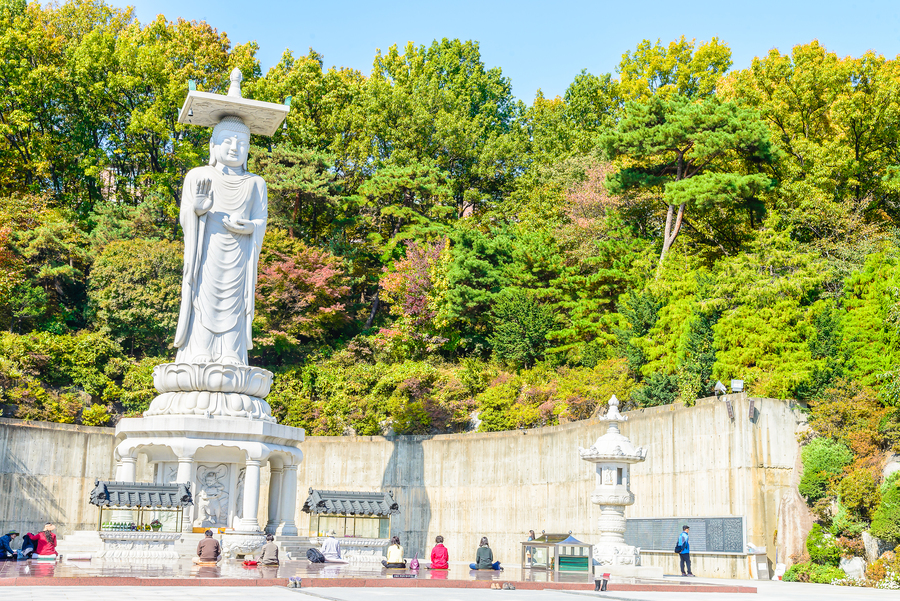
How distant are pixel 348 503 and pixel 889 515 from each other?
1130 cm

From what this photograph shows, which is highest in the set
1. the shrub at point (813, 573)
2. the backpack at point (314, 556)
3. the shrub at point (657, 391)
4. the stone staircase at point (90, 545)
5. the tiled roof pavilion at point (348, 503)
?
the shrub at point (657, 391)

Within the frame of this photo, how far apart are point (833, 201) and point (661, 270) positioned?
6373 mm

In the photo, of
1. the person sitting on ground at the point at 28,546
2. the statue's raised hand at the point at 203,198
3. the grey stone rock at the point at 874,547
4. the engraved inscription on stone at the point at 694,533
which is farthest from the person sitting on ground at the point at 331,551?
the grey stone rock at the point at 874,547

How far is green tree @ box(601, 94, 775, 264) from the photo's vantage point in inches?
1130

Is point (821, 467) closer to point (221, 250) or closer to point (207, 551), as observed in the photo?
point (207, 551)

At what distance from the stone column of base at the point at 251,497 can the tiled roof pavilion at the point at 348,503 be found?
1.14 m

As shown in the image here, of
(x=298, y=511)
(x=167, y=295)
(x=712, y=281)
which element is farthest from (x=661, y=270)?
(x=167, y=295)

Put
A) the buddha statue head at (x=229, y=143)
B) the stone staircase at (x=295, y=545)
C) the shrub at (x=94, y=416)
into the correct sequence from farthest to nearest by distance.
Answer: the shrub at (x=94, y=416) → the buddha statue head at (x=229, y=143) → the stone staircase at (x=295, y=545)

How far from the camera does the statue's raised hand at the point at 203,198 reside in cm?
2270

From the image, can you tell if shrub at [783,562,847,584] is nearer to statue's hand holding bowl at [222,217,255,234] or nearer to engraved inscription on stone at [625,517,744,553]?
engraved inscription on stone at [625,517,744,553]

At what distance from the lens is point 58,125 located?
133 feet

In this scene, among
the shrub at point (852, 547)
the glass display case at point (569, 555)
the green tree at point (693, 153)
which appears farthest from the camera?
the green tree at point (693, 153)

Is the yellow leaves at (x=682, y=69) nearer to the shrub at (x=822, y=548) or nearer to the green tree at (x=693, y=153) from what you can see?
the green tree at (x=693, y=153)

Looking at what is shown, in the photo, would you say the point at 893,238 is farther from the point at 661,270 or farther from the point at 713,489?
the point at 713,489
